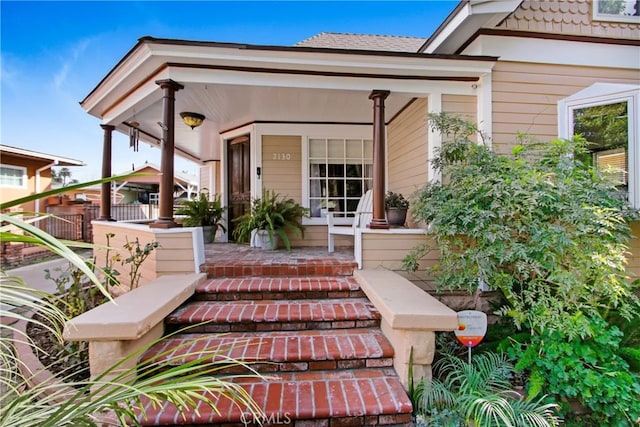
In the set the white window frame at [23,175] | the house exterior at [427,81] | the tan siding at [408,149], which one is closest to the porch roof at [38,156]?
the white window frame at [23,175]

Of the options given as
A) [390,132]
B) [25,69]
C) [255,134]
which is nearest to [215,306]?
[255,134]

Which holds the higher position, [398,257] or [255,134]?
[255,134]

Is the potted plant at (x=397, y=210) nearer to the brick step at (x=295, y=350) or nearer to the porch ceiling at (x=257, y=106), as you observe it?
the porch ceiling at (x=257, y=106)

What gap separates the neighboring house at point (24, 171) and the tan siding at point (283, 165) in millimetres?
8317

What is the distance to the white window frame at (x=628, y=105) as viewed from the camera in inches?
127

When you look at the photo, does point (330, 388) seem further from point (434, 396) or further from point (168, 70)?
point (168, 70)

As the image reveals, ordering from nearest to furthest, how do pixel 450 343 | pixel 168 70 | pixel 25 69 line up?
pixel 450 343
pixel 168 70
pixel 25 69

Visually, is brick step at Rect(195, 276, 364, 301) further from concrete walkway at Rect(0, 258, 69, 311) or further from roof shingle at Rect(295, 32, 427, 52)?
roof shingle at Rect(295, 32, 427, 52)

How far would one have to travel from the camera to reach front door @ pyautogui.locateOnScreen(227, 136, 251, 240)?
211 inches

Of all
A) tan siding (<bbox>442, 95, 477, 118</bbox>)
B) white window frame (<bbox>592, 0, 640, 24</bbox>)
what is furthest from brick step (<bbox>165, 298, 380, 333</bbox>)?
white window frame (<bbox>592, 0, 640, 24</bbox>)

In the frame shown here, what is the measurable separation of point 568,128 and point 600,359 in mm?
2665

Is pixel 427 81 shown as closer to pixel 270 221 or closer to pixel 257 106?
pixel 257 106

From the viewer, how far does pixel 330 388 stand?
6.31 feet

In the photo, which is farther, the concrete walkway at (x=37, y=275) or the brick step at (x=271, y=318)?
the concrete walkway at (x=37, y=275)
